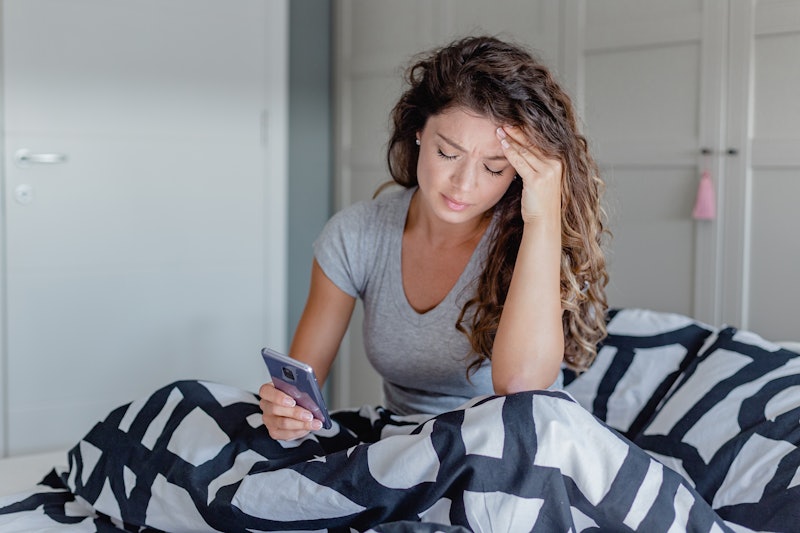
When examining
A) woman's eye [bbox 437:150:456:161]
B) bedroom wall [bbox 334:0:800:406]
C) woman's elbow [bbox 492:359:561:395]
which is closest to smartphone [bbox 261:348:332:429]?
woman's elbow [bbox 492:359:561:395]

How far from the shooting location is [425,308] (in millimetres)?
1661

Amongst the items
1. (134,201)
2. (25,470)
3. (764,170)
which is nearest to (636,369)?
(764,170)

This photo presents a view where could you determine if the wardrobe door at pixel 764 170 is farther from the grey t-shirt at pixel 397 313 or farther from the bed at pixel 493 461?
the grey t-shirt at pixel 397 313

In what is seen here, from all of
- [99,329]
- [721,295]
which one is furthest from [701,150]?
[99,329]

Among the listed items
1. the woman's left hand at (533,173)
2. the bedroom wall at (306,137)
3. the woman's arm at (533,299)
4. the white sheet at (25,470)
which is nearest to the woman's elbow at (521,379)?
the woman's arm at (533,299)

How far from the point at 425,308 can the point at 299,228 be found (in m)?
1.77

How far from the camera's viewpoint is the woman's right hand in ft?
4.44

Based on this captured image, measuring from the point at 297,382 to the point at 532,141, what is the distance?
0.50 meters

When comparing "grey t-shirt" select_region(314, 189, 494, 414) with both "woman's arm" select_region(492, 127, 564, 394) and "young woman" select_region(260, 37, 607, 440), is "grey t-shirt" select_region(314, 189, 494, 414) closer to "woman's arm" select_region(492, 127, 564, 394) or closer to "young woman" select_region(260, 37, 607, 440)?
"young woman" select_region(260, 37, 607, 440)

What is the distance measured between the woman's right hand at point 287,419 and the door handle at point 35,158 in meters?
1.76

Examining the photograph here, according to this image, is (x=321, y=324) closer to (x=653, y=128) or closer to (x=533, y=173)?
(x=533, y=173)

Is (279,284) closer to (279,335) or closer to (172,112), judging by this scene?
(279,335)

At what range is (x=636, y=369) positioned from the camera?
1815 mm

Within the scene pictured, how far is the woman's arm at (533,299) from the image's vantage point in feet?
4.82
